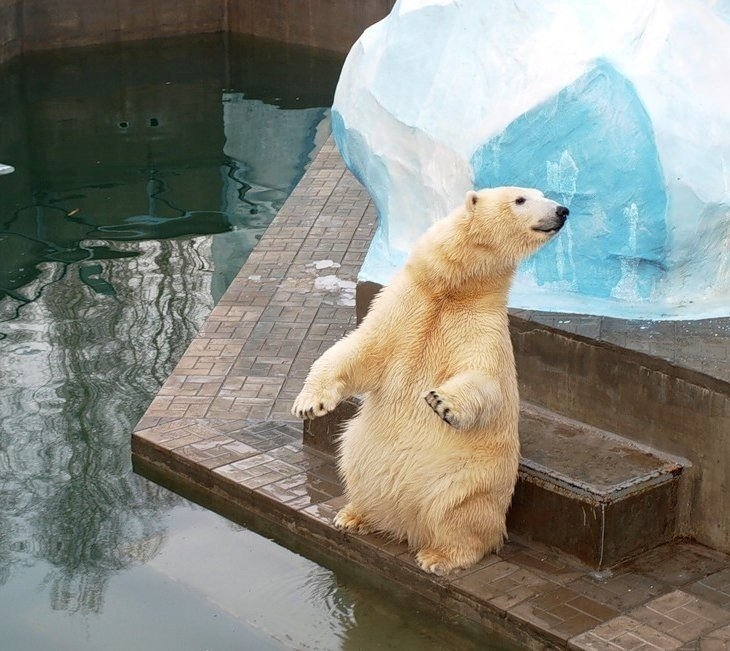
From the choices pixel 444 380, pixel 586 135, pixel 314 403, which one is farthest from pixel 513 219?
pixel 586 135

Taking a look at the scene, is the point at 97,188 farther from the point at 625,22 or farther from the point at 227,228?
the point at 625,22

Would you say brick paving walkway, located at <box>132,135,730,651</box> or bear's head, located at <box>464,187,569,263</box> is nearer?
bear's head, located at <box>464,187,569,263</box>

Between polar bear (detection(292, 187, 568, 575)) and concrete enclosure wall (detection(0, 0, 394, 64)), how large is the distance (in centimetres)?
1111

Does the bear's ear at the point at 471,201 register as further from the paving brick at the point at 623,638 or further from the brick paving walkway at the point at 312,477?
the paving brick at the point at 623,638

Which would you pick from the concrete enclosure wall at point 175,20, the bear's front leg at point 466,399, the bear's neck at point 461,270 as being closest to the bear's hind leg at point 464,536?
the bear's front leg at point 466,399

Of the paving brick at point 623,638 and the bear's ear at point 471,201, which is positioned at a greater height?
the bear's ear at point 471,201

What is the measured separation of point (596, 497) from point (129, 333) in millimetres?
3689

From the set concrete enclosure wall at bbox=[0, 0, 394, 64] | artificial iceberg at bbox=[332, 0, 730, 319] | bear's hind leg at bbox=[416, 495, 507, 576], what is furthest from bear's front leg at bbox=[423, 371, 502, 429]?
concrete enclosure wall at bbox=[0, 0, 394, 64]

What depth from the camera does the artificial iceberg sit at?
5.37m

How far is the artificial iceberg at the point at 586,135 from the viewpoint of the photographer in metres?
5.37

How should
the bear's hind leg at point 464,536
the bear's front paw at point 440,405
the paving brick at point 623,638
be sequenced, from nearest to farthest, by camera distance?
the bear's front paw at point 440,405 < the paving brick at point 623,638 < the bear's hind leg at point 464,536

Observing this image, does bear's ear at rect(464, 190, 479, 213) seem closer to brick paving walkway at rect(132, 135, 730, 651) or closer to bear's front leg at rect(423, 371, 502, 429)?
bear's front leg at rect(423, 371, 502, 429)

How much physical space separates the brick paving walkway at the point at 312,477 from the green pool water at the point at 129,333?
0.48ft

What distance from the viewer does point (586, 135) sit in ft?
17.9
